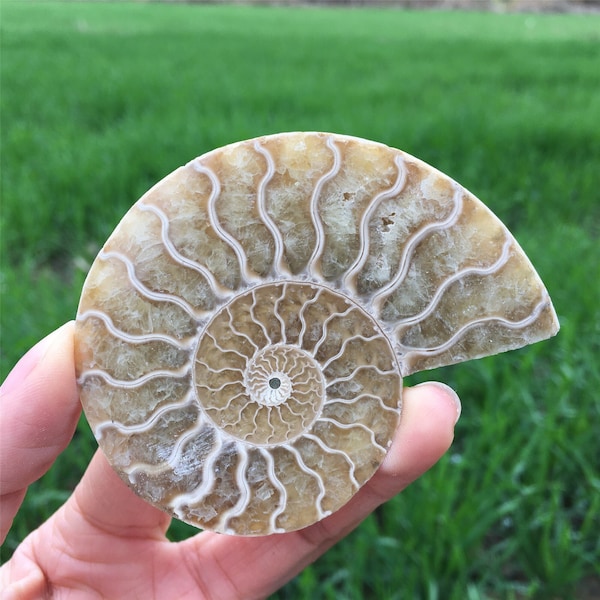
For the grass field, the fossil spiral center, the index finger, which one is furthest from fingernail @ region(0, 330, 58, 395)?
the grass field

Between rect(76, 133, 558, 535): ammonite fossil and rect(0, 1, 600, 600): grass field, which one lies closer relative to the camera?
rect(76, 133, 558, 535): ammonite fossil

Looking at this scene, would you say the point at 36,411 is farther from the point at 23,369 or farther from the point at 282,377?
the point at 282,377

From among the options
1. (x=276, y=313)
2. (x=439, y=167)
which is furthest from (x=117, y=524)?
(x=439, y=167)

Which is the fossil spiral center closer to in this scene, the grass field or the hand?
the hand

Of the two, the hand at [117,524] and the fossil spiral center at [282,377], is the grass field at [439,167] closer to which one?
the hand at [117,524]

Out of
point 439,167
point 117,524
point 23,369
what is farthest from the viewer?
point 439,167

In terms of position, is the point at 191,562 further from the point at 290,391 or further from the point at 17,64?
the point at 17,64

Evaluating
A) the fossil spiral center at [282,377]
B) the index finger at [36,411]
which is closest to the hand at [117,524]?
the index finger at [36,411]
